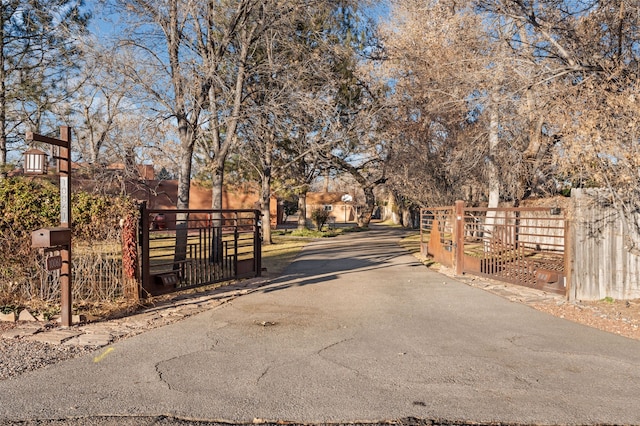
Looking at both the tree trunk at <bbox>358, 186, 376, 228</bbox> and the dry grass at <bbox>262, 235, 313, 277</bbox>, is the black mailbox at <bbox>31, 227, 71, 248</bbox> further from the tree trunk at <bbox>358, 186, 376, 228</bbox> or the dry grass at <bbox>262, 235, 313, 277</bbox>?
the tree trunk at <bbox>358, 186, 376, 228</bbox>

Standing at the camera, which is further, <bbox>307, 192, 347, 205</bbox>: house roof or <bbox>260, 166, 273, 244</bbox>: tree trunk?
<bbox>307, 192, 347, 205</bbox>: house roof

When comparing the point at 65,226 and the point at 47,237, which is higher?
the point at 65,226

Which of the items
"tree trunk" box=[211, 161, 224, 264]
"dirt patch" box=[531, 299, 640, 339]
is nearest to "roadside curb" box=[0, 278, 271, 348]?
"tree trunk" box=[211, 161, 224, 264]

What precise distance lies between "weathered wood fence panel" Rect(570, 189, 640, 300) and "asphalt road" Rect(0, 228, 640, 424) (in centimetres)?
152

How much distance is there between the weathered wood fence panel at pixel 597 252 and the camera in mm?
9000

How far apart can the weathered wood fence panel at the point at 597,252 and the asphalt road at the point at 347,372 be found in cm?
152

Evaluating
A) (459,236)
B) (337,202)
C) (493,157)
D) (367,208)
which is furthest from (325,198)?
(459,236)

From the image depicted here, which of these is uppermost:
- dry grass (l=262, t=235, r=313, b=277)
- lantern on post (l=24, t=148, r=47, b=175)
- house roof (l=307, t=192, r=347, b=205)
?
house roof (l=307, t=192, r=347, b=205)

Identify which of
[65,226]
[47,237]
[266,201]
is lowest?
[47,237]

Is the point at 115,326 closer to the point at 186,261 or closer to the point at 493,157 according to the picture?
the point at 186,261

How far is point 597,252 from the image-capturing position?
905 cm

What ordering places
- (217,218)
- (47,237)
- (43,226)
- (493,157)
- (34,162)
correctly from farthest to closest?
(493,157)
(217,218)
(43,226)
(34,162)
(47,237)

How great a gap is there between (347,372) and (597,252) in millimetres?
6266

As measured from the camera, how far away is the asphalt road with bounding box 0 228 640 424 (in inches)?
162
